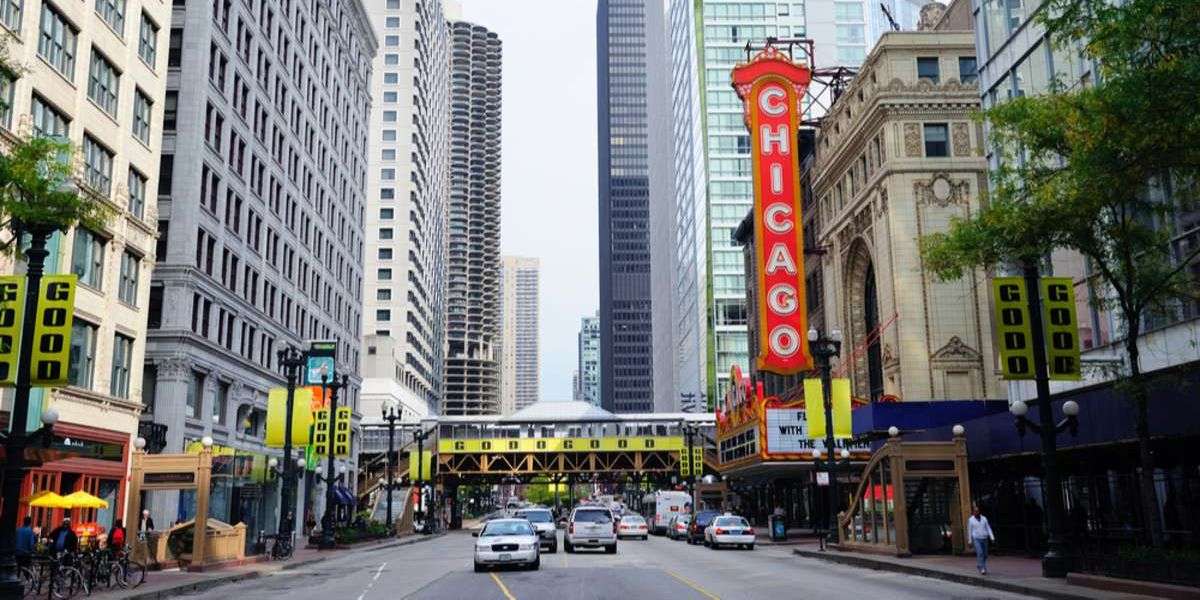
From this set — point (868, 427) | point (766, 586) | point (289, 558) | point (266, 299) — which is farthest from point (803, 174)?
point (766, 586)

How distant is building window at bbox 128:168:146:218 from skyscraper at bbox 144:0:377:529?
6802 mm

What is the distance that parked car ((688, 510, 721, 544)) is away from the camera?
1970 inches

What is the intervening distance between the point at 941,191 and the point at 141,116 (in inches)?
1471

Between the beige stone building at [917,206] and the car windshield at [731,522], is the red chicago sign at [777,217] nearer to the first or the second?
the beige stone building at [917,206]

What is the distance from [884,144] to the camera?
159ft

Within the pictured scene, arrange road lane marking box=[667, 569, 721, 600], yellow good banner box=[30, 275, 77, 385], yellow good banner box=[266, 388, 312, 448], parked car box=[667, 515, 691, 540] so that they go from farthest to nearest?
parked car box=[667, 515, 691, 540], yellow good banner box=[266, 388, 312, 448], yellow good banner box=[30, 275, 77, 385], road lane marking box=[667, 569, 721, 600]

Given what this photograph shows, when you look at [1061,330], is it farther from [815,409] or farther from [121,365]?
[121,365]

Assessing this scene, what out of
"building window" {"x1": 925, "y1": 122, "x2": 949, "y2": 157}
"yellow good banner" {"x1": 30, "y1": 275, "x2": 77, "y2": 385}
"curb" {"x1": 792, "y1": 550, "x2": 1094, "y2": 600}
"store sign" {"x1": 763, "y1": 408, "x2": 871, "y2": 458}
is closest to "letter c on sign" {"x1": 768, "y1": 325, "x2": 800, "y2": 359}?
"store sign" {"x1": 763, "y1": 408, "x2": 871, "y2": 458}

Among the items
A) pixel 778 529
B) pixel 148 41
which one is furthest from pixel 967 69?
pixel 148 41

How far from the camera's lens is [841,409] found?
134 ft

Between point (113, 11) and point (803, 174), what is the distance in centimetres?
4247

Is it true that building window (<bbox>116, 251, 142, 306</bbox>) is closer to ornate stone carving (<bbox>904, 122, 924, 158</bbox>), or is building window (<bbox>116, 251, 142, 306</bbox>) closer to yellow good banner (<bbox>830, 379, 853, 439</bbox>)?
yellow good banner (<bbox>830, 379, 853, 439</bbox>)

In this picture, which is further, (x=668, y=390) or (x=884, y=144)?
(x=668, y=390)

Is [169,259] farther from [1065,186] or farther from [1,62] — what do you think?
[1065,186]
